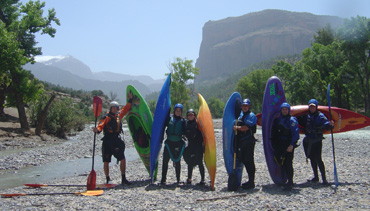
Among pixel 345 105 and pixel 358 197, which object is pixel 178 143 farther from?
pixel 345 105

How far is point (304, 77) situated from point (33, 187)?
1481 inches

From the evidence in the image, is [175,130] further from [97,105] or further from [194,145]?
[97,105]

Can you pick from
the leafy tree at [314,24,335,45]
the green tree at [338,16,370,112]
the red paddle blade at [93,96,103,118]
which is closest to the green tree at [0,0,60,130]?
the red paddle blade at [93,96,103,118]

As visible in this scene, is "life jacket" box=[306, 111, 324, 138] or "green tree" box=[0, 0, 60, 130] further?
"green tree" box=[0, 0, 60, 130]

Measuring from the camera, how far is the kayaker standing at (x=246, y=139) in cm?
662

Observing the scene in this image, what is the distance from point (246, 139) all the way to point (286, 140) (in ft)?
2.84

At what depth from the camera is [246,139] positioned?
263 inches

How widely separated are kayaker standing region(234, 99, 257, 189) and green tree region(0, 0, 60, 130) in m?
17.8

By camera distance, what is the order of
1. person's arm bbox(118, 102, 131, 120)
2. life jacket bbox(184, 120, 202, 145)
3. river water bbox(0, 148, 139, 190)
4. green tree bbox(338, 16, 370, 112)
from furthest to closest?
1. green tree bbox(338, 16, 370, 112)
2. river water bbox(0, 148, 139, 190)
3. person's arm bbox(118, 102, 131, 120)
4. life jacket bbox(184, 120, 202, 145)

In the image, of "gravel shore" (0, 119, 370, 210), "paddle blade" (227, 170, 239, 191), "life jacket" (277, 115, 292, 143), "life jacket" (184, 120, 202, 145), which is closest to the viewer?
"gravel shore" (0, 119, 370, 210)

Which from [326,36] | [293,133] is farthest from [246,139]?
[326,36]

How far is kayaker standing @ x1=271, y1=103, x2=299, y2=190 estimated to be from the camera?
6.41m

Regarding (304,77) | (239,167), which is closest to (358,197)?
(239,167)

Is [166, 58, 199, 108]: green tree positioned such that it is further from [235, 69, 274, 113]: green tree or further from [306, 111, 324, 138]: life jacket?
[306, 111, 324, 138]: life jacket
